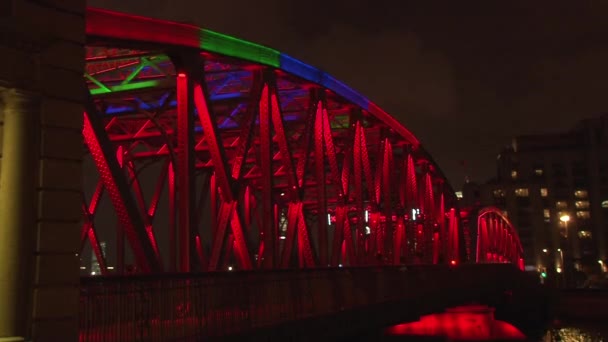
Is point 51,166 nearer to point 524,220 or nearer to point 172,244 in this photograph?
point 172,244

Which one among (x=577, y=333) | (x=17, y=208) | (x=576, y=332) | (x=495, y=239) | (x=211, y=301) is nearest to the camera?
(x=17, y=208)

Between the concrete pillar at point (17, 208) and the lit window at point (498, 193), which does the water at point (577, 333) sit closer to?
the concrete pillar at point (17, 208)

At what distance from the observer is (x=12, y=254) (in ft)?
34.0

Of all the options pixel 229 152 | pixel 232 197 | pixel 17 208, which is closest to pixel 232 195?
pixel 232 197

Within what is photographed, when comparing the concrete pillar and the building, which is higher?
the building

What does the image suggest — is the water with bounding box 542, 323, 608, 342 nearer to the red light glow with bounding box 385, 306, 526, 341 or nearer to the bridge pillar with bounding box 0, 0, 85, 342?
the red light glow with bounding box 385, 306, 526, 341

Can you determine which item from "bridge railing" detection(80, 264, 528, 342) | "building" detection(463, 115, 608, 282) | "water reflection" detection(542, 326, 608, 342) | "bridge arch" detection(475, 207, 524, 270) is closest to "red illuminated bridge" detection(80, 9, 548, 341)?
"bridge railing" detection(80, 264, 528, 342)

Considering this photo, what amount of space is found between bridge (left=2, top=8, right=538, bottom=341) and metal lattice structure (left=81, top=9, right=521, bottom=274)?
65 mm

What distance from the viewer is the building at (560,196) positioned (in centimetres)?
15038

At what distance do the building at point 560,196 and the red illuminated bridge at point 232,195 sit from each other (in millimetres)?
106147

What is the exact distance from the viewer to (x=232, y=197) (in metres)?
22.5

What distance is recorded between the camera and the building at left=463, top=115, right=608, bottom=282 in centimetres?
15038

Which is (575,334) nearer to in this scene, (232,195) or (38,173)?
(232,195)

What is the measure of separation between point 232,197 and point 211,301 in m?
8.39
